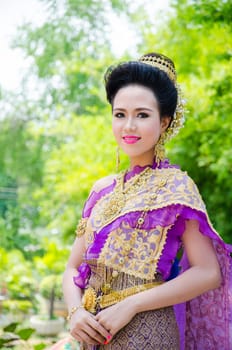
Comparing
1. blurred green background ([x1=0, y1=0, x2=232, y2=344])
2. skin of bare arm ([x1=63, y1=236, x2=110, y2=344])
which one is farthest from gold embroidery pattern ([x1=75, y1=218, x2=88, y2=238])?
blurred green background ([x1=0, y1=0, x2=232, y2=344])

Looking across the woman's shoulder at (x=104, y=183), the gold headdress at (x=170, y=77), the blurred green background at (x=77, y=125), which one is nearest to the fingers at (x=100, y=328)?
the woman's shoulder at (x=104, y=183)

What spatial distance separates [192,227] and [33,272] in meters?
5.70

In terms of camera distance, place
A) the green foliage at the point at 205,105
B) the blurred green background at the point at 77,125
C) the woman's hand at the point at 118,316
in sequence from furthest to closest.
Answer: the blurred green background at the point at 77,125 < the green foliage at the point at 205,105 < the woman's hand at the point at 118,316

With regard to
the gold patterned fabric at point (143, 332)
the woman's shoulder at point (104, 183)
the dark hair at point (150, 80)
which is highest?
the dark hair at point (150, 80)

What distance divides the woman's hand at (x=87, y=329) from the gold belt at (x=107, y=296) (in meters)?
0.03

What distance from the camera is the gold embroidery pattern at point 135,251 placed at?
58.7 inches

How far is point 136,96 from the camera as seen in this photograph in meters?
1.57

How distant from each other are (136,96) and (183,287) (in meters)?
0.50

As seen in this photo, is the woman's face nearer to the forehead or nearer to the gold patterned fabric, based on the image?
the forehead

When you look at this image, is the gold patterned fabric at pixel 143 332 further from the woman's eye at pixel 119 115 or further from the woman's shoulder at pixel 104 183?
the woman's eye at pixel 119 115

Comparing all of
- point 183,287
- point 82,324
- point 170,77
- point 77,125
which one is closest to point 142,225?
point 183,287

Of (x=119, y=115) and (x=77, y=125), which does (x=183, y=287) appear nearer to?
(x=119, y=115)

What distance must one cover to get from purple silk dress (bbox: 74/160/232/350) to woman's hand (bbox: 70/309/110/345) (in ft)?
0.37

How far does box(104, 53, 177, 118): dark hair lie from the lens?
5.21 feet
